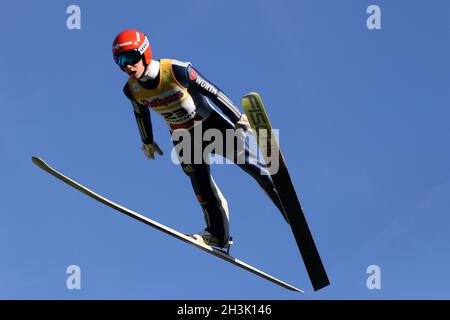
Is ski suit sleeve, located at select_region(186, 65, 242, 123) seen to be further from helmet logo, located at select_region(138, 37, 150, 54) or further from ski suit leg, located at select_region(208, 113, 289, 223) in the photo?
helmet logo, located at select_region(138, 37, 150, 54)

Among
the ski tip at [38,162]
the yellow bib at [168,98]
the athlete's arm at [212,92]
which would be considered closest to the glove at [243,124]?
the athlete's arm at [212,92]

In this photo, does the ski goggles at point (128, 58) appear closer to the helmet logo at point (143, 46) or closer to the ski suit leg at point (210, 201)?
the helmet logo at point (143, 46)

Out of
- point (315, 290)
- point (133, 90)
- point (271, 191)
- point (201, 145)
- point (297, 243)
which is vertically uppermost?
point (133, 90)

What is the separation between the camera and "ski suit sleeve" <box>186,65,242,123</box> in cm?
982

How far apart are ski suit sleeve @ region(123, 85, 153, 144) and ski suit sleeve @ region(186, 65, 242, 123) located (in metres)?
1.01

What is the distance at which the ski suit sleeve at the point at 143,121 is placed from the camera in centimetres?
1046

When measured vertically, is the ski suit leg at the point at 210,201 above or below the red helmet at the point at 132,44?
below

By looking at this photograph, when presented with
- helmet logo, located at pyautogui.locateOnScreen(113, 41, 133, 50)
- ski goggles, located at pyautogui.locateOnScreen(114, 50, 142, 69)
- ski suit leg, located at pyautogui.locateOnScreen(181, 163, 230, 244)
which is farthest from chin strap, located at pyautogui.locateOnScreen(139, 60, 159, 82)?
→ ski suit leg, located at pyautogui.locateOnScreen(181, 163, 230, 244)

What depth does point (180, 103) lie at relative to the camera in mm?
9836

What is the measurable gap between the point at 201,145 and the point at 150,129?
3.07ft

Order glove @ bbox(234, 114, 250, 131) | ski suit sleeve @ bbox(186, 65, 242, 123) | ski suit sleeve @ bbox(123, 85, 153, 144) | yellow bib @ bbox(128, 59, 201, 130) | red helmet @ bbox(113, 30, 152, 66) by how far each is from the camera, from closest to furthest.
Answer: red helmet @ bbox(113, 30, 152, 66), yellow bib @ bbox(128, 59, 201, 130), ski suit sleeve @ bbox(186, 65, 242, 123), glove @ bbox(234, 114, 250, 131), ski suit sleeve @ bbox(123, 85, 153, 144)

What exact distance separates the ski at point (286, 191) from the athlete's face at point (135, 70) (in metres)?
1.54

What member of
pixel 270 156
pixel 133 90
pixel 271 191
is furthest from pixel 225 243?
pixel 133 90

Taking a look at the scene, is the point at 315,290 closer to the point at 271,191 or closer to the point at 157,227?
the point at 271,191
